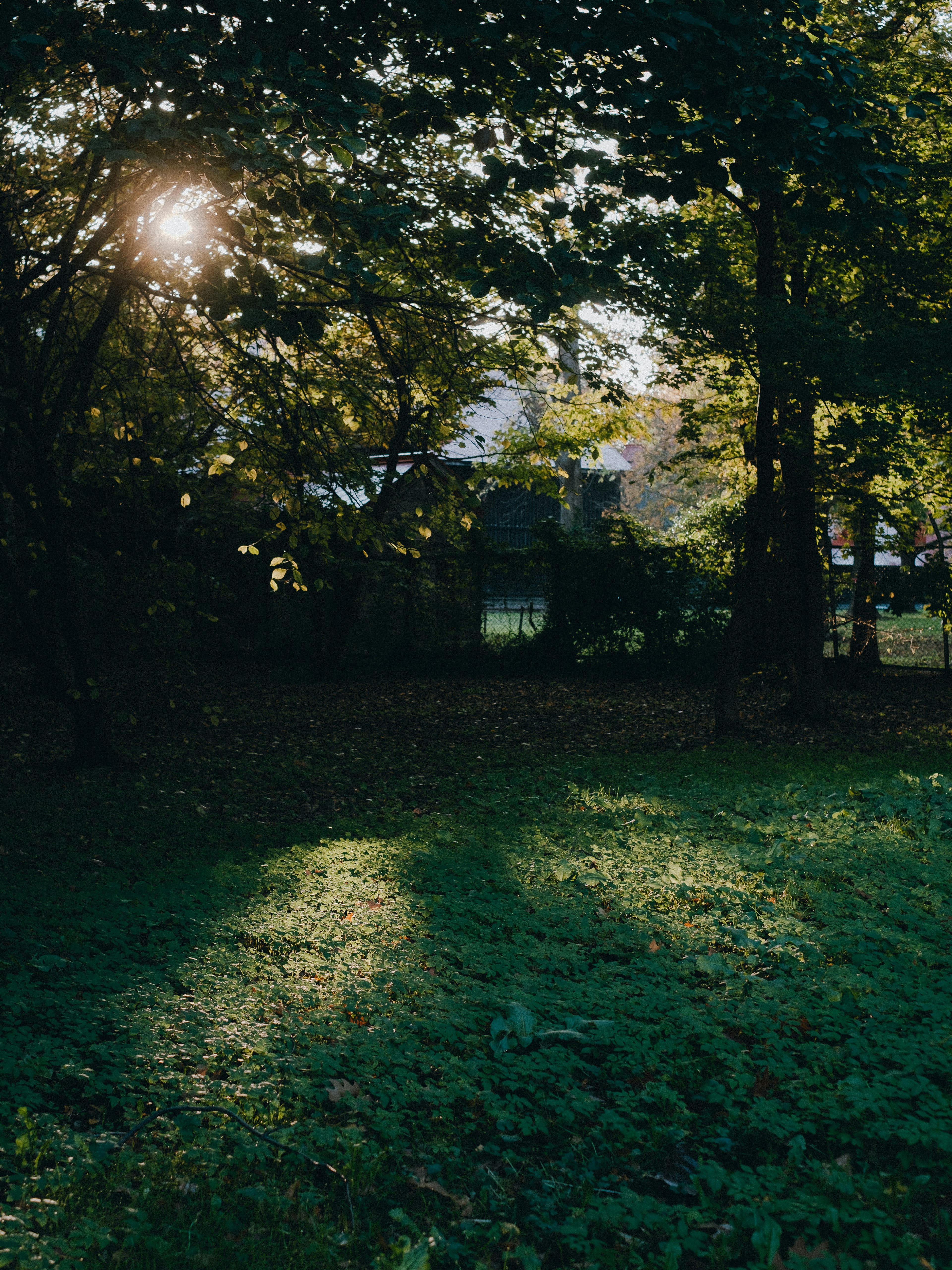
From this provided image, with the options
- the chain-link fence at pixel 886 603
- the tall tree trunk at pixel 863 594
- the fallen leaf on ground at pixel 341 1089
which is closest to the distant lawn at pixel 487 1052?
the fallen leaf on ground at pixel 341 1089

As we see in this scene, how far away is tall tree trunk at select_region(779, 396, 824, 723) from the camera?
12.2m

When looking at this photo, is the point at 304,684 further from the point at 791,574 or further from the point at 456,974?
the point at 456,974

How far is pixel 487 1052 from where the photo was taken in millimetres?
3859

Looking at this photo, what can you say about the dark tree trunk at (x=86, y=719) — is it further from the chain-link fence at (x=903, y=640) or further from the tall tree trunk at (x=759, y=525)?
the chain-link fence at (x=903, y=640)

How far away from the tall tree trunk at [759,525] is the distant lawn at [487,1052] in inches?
226

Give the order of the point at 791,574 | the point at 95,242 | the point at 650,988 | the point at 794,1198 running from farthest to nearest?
1. the point at 791,574
2. the point at 95,242
3. the point at 650,988
4. the point at 794,1198

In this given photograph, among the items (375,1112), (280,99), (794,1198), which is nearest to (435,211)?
(280,99)

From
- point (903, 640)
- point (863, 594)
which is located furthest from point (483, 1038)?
point (903, 640)

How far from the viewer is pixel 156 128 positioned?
4.60m

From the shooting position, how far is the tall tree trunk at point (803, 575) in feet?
40.1

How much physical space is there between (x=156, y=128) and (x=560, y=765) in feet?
24.2

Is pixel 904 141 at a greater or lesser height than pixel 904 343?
greater

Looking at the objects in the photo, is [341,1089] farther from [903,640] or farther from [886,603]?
[903,640]

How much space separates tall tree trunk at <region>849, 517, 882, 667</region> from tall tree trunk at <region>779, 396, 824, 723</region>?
218 centimetres
